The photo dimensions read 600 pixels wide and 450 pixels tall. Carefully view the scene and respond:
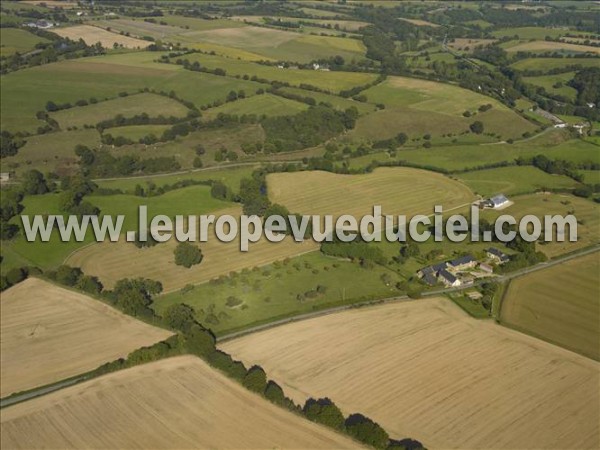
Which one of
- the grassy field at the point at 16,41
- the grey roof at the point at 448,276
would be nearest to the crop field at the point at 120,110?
the grassy field at the point at 16,41

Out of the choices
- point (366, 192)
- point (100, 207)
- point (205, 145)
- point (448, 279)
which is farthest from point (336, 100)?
point (448, 279)

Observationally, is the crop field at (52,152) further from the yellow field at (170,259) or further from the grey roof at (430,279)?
the grey roof at (430,279)

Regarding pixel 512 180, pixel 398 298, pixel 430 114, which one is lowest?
pixel 398 298

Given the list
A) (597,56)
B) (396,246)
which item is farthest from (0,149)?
(597,56)

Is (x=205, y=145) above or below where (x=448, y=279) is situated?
above

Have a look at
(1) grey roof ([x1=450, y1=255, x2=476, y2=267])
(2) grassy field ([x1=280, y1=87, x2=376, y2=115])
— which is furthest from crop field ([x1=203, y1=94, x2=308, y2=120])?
(1) grey roof ([x1=450, y1=255, x2=476, y2=267])

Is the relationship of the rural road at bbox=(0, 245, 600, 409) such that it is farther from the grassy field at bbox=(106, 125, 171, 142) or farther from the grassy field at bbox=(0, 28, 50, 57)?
the grassy field at bbox=(0, 28, 50, 57)

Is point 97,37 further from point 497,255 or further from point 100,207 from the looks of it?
point 497,255

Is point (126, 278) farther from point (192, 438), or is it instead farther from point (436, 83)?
point (436, 83)
